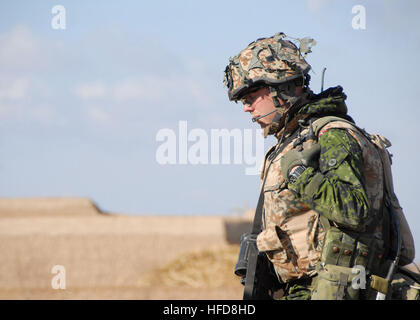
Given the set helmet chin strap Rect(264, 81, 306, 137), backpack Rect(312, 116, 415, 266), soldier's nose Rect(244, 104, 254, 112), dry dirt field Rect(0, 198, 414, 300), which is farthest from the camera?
dry dirt field Rect(0, 198, 414, 300)

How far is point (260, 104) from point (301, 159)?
64cm

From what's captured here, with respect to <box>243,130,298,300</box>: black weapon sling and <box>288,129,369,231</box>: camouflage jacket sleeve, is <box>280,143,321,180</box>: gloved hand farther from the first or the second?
<box>243,130,298,300</box>: black weapon sling

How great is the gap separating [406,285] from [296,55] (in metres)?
1.45

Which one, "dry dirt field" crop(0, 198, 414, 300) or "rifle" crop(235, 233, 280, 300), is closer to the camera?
"rifle" crop(235, 233, 280, 300)

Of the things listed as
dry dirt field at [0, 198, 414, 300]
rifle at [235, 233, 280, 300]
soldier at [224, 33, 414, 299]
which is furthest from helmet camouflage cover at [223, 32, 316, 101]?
dry dirt field at [0, 198, 414, 300]

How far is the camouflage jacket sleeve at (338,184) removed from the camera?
10.6ft

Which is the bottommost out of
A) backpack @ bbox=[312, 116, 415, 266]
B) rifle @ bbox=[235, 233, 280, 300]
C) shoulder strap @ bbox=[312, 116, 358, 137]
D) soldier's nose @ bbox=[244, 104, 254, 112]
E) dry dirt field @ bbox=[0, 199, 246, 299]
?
dry dirt field @ bbox=[0, 199, 246, 299]

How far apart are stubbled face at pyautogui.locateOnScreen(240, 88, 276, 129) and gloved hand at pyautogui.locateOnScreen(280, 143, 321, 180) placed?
0.45 metres

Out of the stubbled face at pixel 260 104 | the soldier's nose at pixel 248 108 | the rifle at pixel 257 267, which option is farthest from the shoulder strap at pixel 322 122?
the soldier's nose at pixel 248 108

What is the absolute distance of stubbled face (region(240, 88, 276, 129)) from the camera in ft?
12.8

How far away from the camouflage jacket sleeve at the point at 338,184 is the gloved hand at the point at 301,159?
0.03m

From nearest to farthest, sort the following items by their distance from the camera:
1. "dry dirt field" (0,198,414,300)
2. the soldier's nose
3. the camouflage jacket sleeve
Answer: the camouflage jacket sleeve, the soldier's nose, "dry dirt field" (0,198,414,300)

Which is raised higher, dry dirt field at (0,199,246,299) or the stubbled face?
the stubbled face

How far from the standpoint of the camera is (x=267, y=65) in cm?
395
